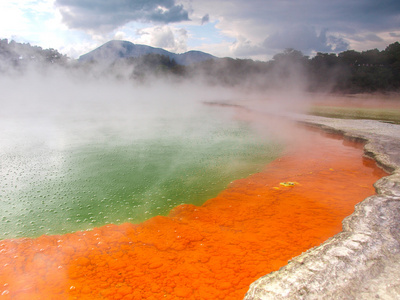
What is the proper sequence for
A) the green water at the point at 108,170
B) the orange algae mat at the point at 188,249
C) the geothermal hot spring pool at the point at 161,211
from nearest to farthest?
the orange algae mat at the point at 188,249 < the geothermal hot spring pool at the point at 161,211 < the green water at the point at 108,170

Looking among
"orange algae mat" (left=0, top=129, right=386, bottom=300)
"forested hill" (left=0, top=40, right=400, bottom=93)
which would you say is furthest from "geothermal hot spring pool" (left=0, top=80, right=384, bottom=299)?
"forested hill" (left=0, top=40, right=400, bottom=93)

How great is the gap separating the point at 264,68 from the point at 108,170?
100ft

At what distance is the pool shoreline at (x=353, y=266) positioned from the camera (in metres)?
1.62

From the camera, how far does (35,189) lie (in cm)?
355

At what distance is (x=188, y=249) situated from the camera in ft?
8.22

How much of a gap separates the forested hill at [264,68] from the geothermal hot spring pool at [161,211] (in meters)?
17.9

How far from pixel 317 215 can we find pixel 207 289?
5.78 ft

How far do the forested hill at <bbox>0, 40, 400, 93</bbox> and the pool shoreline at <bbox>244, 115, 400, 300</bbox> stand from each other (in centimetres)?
2156

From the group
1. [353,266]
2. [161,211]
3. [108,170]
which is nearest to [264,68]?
[108,170]

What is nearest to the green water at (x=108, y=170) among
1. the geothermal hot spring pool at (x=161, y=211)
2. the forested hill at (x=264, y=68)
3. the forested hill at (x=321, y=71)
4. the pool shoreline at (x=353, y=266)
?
the geothermal hot spring pool at (x=161, y=211)

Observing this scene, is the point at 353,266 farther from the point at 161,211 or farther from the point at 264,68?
the point at 264,68

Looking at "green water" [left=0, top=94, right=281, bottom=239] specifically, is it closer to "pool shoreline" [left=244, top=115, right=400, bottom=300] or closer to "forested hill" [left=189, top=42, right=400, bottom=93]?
"pool shoreline" [left=244, top=115, right=400, bottom=300]

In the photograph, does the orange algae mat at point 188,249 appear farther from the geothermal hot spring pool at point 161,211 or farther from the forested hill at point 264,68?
the forested hill at point 264,68

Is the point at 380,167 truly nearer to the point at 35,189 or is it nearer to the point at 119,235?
the point at 119,235
